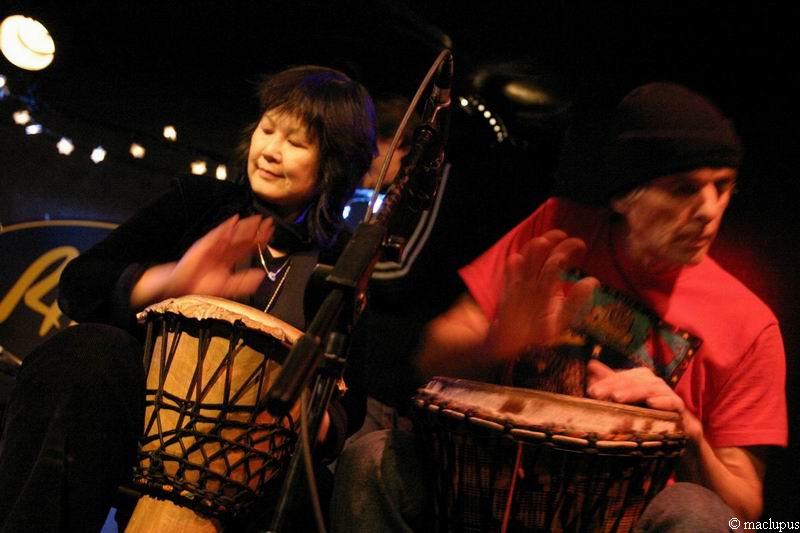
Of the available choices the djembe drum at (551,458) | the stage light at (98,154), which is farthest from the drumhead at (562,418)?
the stage light at (98,154)

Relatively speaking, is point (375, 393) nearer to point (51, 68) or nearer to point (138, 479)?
point (138, 479)

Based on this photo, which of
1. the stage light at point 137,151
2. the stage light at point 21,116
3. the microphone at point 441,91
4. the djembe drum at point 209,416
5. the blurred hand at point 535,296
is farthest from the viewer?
the stage light at point 137,151

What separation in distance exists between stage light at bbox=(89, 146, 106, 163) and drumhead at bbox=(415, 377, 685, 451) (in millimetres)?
3043

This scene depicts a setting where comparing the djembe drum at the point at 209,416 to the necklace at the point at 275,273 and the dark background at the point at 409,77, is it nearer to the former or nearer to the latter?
the necklace at the point at 275,273

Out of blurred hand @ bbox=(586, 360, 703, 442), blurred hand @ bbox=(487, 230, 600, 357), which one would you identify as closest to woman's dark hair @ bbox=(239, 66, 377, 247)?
blurred hand @ bbox=(487, 230, 600, 357)

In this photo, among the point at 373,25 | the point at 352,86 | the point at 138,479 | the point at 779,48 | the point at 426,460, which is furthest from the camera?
the point at 373,25

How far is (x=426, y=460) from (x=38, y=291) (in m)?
2.81

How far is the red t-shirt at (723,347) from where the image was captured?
1.64 m

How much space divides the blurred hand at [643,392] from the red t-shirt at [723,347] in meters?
0.08

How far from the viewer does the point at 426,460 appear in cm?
136

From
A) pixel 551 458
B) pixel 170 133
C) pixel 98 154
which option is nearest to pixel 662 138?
pixel 551 458

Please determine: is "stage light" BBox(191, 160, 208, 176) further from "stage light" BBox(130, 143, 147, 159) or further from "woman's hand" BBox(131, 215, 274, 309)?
"woman's hand" BBox(131, 215, 274, 309)

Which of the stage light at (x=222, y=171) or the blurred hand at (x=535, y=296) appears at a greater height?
the stage light at (x=222, y=171)

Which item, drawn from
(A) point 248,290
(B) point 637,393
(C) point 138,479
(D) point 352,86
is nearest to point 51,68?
(D) point 352,86
